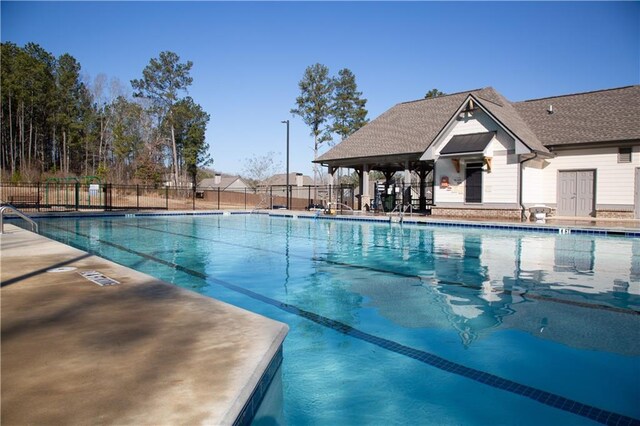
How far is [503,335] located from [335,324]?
194 cm

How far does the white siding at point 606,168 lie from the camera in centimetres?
1800

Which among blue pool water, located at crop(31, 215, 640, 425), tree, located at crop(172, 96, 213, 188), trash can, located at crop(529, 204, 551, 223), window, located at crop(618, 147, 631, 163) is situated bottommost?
blue pool water, located at crop(31, 215, 640, 425)

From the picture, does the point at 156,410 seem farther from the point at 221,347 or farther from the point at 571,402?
the point at 571,402

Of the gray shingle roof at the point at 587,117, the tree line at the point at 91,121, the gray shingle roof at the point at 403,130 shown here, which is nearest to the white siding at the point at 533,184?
the gray shingle roof at the point at 587,117

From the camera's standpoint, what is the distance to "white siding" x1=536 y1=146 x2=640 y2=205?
18000mm

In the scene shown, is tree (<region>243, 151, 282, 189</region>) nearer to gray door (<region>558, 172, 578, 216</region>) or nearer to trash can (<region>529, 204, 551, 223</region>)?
gray door (<region>558, 172, 578, 216</region>)

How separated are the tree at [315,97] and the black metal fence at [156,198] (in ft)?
26.1

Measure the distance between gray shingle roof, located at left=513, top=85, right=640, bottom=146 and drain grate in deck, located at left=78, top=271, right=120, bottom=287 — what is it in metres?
19.4

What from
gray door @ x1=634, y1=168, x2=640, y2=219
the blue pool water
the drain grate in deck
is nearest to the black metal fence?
gray door @ x1=634, y1=168, x2=640, y2=219

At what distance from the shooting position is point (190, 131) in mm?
47188

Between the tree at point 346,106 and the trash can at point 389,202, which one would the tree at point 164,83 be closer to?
the tree at point 346,106

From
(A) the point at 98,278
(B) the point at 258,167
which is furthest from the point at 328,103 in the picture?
(A) the point at 98,278

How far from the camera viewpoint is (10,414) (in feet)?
7.44

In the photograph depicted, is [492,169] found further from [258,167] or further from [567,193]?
[258,167]
